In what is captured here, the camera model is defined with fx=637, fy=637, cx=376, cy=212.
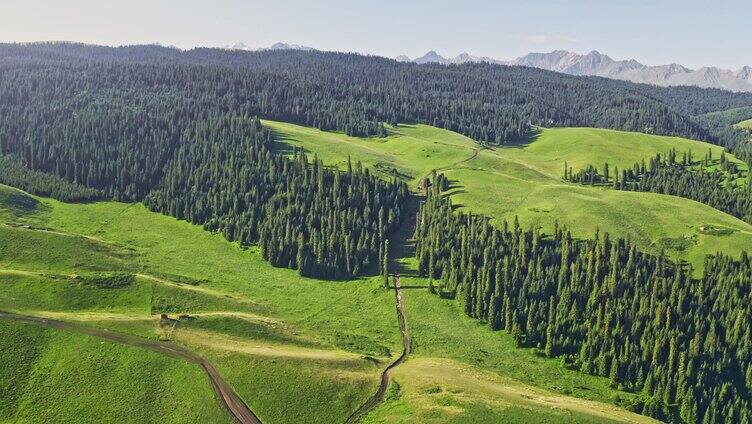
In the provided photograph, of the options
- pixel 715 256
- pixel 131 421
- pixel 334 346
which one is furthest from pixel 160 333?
pixel 715 256

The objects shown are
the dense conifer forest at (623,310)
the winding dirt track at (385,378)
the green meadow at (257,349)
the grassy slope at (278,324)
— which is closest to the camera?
the green meadow at (257,349)

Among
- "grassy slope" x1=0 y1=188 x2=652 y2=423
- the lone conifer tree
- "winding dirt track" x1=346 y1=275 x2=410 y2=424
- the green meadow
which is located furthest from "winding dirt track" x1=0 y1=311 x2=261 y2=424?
the lone conifer tree

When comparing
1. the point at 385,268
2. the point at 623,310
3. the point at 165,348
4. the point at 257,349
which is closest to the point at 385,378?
the point at 257,349

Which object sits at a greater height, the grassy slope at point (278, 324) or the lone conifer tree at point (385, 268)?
the lone conifer tree at point (385, 268)

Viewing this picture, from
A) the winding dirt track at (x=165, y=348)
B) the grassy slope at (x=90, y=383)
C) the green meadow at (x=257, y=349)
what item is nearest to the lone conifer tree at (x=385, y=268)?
the green meadow at (x=257, y=349)

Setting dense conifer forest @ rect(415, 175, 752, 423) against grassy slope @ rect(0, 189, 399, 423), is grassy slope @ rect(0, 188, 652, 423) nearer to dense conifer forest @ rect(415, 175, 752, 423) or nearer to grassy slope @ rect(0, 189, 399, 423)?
grassy slope @ rect(0, 189, 399, 423)

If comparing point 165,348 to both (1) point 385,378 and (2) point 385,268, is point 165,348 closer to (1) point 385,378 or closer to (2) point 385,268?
(1) point 385,378

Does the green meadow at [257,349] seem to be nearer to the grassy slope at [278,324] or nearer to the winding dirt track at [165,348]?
the grassy slope at [278,324]

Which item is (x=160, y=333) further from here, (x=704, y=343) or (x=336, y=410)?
(x=704, y=343)
